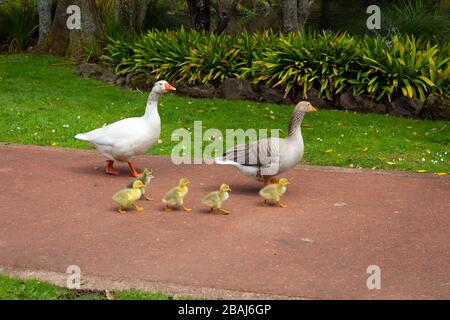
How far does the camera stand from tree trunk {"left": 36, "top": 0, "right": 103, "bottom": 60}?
18.0 metres

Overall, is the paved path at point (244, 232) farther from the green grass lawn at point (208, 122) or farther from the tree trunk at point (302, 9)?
the tree trunk at point (302, 9)

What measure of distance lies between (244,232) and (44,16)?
13478 mm

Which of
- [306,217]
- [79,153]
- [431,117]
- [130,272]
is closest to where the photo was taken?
[130,272]

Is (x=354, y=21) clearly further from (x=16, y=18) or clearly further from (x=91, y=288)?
(x=91, y=288)

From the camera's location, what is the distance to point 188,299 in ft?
19.1

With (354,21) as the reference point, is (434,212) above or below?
below

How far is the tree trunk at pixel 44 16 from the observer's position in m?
19.3

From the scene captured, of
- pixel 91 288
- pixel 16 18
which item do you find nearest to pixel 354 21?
pixel 16 18

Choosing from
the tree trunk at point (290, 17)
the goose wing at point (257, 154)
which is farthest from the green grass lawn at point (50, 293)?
the tree trunk at point (290, 17)

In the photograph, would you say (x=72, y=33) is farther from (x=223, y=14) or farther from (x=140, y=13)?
(x=223, y=14)

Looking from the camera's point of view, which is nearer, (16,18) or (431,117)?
(431,117)

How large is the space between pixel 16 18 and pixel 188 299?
621 inches

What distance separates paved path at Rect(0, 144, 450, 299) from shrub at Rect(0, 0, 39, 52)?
10383 millimetres

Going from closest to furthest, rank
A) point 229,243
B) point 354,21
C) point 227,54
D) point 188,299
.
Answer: point 188,299 → point 229,243 → point 227,54 → point 354,21
